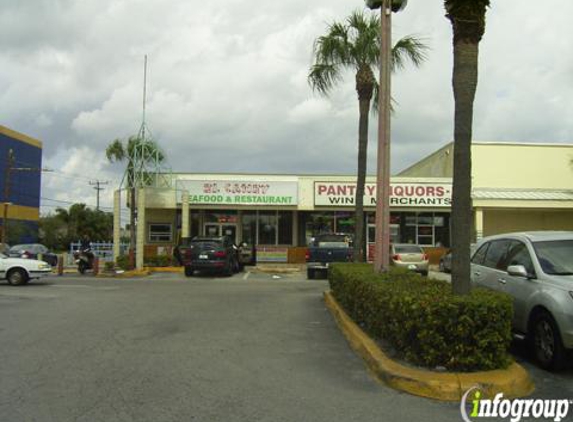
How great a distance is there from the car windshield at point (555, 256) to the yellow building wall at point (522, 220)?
2622 centimetres

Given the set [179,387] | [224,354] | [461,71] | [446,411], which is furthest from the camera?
[224,354]

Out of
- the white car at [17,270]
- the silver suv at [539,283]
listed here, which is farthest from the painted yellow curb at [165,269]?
the silver suv at [539,283]

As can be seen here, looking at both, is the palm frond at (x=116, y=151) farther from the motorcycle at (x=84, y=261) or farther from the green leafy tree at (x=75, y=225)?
the green leafy tree at (x=75, y=225)

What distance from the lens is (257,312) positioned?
12367mm

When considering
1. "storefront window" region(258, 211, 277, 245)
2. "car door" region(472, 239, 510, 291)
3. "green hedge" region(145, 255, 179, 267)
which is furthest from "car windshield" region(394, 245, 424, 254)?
"car door" region(472, 239, 510, 291)

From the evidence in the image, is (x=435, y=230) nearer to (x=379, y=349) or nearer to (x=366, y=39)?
(x=366, y=39)

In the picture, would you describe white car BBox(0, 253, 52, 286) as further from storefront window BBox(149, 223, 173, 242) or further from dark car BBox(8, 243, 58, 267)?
storefront window BBox(149, 223, 173, 242)

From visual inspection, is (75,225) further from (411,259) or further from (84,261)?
(411,259)

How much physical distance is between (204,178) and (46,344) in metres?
23.4

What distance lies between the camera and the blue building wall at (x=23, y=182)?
60256mm

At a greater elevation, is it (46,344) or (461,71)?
(461,71)

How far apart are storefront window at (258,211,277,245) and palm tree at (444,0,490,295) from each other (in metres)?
25.3

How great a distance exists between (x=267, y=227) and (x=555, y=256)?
24890mm

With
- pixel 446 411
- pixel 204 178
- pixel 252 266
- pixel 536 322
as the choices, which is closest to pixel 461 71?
pixel 536 322
